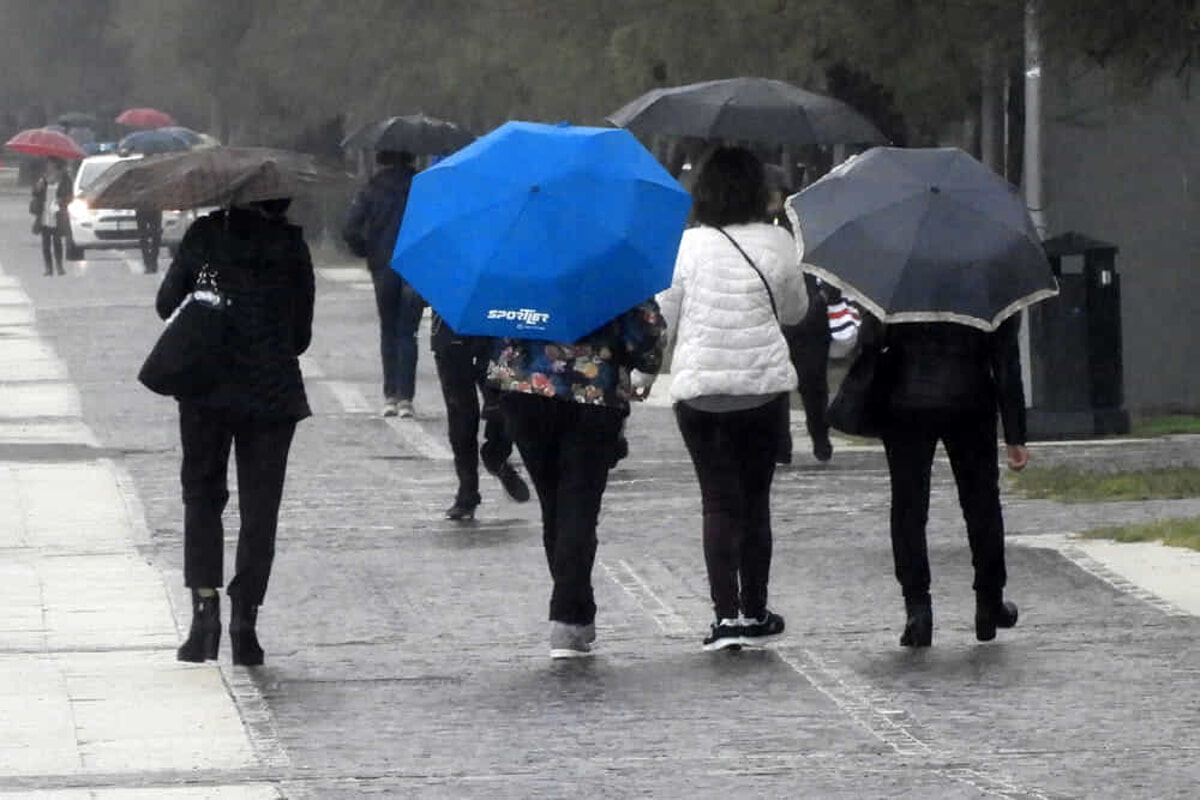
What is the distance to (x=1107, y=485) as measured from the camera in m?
14.7

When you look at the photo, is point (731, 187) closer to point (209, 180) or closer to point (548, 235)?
point (548, 235)

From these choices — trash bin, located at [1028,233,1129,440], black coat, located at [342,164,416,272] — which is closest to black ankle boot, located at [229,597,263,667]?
black coat, located at [342,164,416,272]

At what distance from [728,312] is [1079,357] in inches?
352

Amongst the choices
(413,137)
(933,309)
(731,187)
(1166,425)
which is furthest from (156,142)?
(933,309)

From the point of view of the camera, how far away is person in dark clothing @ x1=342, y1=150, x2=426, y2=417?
1772 centimetres

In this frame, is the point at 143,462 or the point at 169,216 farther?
the point at 169,216

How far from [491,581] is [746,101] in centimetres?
231

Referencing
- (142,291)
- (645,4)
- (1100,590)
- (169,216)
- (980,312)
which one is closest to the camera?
(980,312)

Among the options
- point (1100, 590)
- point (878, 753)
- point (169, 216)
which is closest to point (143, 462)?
point (1100, 590)

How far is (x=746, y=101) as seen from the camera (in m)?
12.6

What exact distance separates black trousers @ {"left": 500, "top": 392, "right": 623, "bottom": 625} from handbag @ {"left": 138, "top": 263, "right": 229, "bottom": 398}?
37.0 inches

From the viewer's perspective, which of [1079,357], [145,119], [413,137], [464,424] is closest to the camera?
[464,424]

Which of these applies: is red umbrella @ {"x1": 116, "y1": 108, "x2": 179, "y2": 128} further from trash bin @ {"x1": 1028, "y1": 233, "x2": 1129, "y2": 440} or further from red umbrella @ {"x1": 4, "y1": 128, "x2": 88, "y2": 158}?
trash bin @ {"x1": 1028, "y1": 233, "x2": 1129, "y2": 440}

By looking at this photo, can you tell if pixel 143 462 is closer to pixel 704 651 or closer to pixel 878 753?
pixel 704 651
